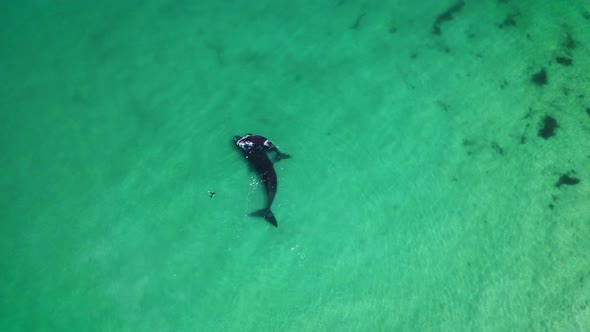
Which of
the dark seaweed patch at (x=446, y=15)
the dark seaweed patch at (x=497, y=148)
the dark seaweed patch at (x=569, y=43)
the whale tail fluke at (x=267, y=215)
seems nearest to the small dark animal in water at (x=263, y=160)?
the whale tail fluke at (x=267, y=215)

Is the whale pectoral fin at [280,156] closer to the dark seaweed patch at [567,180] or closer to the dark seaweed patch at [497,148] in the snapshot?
the dark seaweed patch at [497,148]

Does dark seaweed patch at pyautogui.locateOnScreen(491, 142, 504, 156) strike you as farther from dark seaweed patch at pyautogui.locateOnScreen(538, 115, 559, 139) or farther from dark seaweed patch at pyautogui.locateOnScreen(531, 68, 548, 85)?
dark seaweed patch at pyautogui.locateOnScreen(531, 68, 548, 85)

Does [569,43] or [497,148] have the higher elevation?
[569,43]

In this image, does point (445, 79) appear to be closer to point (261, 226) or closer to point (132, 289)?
point (261, 226)

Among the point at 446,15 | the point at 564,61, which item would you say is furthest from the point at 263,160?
the point at 564,61

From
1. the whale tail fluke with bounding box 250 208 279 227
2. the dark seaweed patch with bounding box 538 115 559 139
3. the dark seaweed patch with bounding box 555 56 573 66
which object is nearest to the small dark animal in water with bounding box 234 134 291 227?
the whale tail fluke with bounding box 250 208 279 227

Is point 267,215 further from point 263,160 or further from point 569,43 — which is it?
point 569,43
